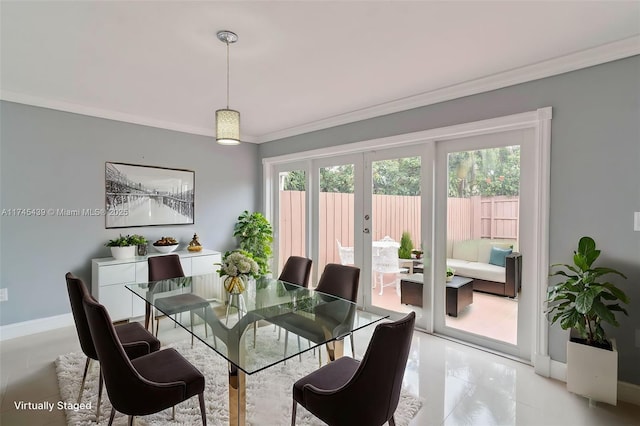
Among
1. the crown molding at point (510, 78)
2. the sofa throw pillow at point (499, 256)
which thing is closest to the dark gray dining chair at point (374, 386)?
the sofa throw pillow at point (499, 256)

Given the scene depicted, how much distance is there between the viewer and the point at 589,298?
2.13 meters

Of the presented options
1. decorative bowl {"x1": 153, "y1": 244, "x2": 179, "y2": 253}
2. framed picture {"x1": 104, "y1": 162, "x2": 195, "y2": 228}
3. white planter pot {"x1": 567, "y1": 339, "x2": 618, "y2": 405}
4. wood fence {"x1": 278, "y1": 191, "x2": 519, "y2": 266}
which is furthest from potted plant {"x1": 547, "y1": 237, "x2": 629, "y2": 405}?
framed picture {"x1": 104, "y1": 162, "x2": 195, "y2": 228}

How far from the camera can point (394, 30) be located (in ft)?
7.12

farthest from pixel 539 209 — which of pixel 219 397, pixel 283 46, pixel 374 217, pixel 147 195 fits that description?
pixel 147 195

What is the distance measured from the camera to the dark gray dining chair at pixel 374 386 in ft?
4.55

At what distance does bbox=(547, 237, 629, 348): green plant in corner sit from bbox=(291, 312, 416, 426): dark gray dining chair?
150cm

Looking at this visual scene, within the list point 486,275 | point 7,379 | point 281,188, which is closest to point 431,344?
point 486,275

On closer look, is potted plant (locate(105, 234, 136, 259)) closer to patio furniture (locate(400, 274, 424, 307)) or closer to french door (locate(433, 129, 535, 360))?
patio furniture (locate(400, 274, 424, 307))

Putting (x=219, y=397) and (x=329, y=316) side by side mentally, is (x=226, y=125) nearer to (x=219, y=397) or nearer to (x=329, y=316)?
(x=329, y=316)

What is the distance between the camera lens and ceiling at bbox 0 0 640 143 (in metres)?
1.95

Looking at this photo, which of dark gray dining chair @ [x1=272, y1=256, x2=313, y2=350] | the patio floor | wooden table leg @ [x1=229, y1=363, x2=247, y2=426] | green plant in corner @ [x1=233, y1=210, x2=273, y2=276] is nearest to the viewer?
wooden table leg @ [x1=229, y1=363, x2=247, y2=426]

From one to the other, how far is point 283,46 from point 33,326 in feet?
12.8

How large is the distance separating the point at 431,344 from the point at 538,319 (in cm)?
97

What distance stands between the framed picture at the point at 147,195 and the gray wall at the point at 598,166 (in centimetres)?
401
